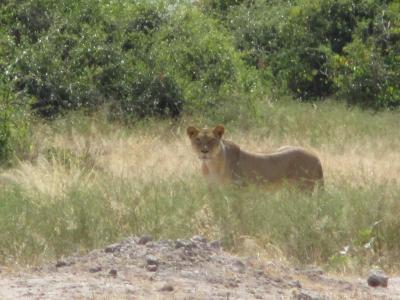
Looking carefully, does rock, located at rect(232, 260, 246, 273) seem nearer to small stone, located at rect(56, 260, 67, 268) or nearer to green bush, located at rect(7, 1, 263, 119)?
small stone, located at rect(56, 260, 67, 268)

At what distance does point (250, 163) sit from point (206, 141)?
1.82 feet

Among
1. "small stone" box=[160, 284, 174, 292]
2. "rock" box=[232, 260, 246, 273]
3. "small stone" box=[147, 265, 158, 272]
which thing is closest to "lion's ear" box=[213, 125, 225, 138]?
"rock" box=[232, 260, 246, 273]

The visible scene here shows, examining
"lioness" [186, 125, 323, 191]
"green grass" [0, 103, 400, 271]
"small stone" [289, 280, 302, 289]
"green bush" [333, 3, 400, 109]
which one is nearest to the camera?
"small stone" [289, 280, 302, 289]

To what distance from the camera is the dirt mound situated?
771 cm

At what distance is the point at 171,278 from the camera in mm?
8141

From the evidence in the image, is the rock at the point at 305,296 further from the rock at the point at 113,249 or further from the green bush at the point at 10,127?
the green bush at the point at 10,127

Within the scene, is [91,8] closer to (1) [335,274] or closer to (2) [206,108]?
(2) [206,108]

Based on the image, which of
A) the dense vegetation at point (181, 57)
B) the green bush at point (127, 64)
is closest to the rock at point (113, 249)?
the dense vegetation at point (181, 57)

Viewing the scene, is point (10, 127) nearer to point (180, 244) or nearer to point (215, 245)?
point (215, 245)

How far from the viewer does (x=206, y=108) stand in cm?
2056

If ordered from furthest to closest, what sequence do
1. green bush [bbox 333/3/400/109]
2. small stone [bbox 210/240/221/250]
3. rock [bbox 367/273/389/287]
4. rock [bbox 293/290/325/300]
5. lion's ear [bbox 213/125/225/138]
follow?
1. green bush [bbox 333/3/400/109]
2. lion's ear [bbox 213/125/225/138]
3. small stone [bbox 210/240/221/250]
4. rock [bbox 367/273/389/287]
5. rock [bbox 293/290/325/300]

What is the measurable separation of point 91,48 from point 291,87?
20.9ft

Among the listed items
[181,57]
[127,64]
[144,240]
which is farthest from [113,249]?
[181,57]

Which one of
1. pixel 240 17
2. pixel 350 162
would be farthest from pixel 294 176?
pixel 240 17
